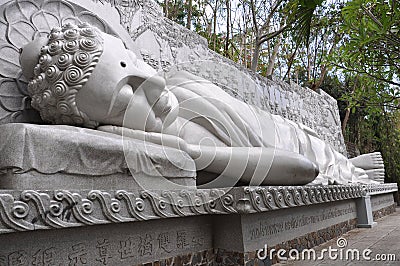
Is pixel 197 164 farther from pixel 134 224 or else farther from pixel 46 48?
pixel 46 48

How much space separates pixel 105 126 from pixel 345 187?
2.48 meters

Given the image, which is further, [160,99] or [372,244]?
[372,244]

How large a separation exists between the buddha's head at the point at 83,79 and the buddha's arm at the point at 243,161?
8.6 inches

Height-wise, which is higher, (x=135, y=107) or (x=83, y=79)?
(x=83, y=79)

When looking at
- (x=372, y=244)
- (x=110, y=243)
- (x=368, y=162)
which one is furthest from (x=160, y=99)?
(x=368, y=162)

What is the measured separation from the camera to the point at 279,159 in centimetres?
229

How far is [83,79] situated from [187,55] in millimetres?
2338

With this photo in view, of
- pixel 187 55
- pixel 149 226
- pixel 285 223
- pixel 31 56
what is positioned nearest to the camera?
pixel 149 226

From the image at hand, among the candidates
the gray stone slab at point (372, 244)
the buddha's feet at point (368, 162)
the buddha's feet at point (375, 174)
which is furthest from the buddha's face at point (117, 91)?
the buddha's feet at point (375, 174)

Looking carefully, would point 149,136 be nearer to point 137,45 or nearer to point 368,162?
point 137,45

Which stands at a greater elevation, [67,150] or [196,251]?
[67,150]

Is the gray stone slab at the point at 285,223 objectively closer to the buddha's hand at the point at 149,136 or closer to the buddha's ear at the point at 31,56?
the buddha's hand at the point at 149,136

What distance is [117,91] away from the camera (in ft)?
5.98

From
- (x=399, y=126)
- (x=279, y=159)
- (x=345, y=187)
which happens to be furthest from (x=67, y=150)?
(x=399, y=126)
